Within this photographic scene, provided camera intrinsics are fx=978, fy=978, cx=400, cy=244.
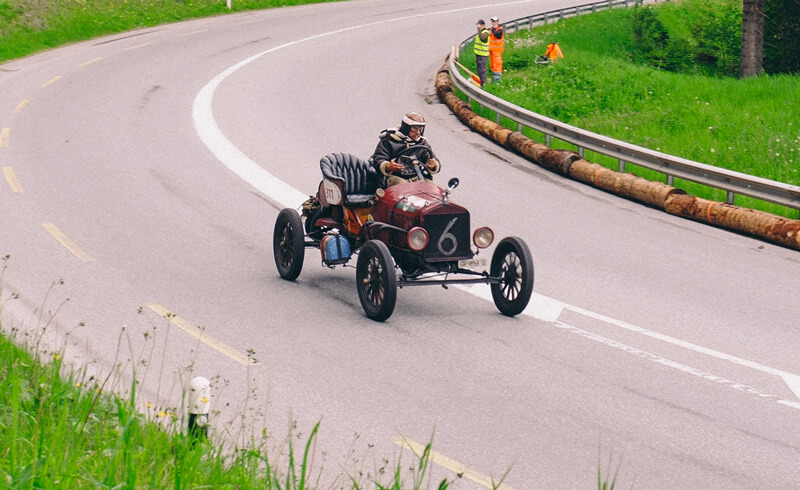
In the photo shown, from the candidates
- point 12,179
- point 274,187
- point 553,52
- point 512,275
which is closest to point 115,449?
point 512,275

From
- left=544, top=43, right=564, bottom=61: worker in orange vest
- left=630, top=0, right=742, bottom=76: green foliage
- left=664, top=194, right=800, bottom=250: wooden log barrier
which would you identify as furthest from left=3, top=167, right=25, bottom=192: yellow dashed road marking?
left=630, top=0, right=742, bottom=76: green foliage

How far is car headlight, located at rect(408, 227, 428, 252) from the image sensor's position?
31.2ft

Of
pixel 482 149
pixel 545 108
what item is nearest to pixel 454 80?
pixel 545 108

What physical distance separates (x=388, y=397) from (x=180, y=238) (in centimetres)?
558

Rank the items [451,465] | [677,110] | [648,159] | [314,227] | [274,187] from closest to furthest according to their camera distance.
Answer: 1. [451,465]
2. [314,227]
3. [274,187]
4. [648,159]
5. [677,110]

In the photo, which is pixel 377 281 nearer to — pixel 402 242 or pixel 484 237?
pixel 402 242

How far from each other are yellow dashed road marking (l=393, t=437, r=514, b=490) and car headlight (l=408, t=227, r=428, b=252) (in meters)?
2.69

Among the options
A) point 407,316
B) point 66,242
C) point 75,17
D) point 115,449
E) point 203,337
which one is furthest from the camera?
point 75,17

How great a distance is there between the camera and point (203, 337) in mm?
9219

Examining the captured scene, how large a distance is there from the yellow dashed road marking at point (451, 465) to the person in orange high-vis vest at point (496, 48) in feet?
63.2

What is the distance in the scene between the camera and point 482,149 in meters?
18.6

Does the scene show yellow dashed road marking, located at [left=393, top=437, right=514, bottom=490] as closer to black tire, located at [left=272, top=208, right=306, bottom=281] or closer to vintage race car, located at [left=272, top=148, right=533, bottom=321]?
vintage race car, located at [left=272, top=148, right=533, bottom=321]

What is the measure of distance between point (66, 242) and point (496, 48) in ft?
51.0

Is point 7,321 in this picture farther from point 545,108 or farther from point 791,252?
point 545,108
